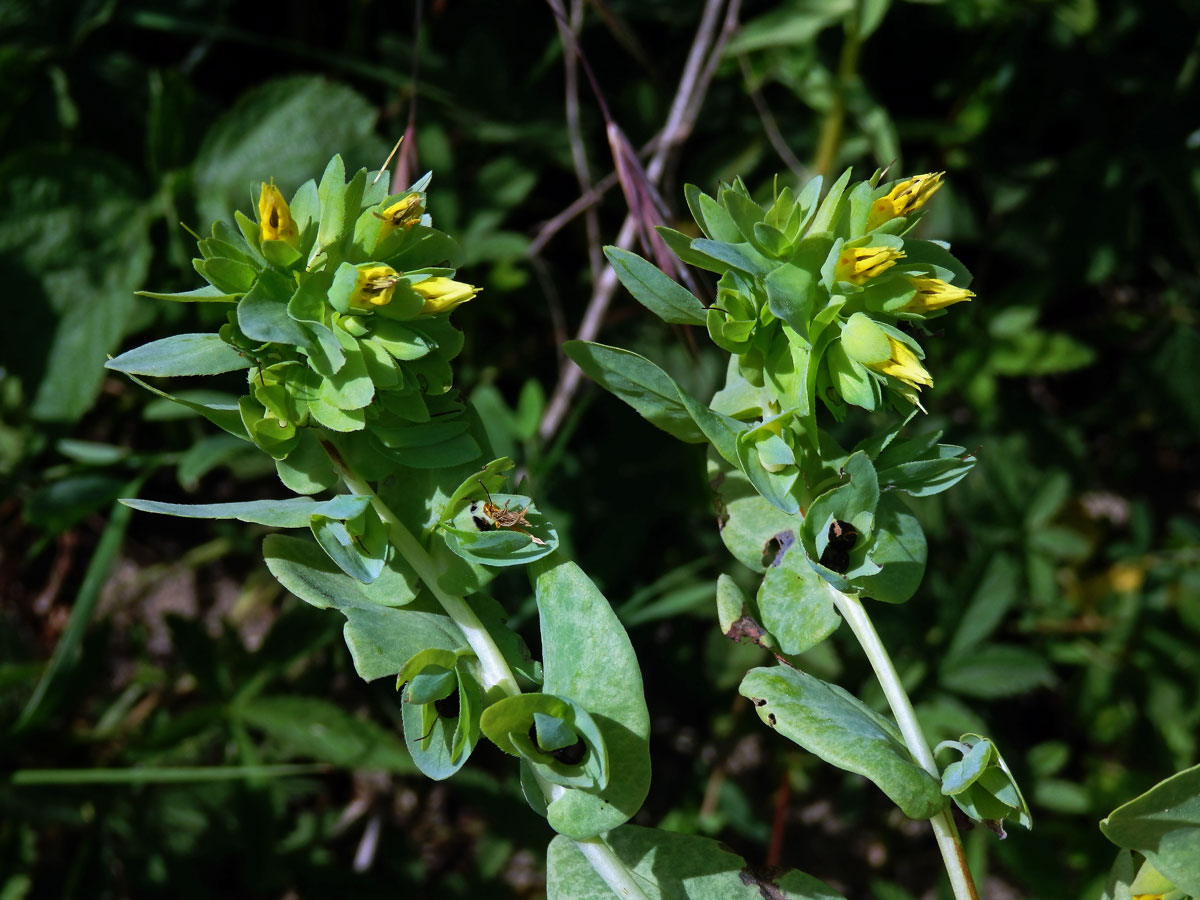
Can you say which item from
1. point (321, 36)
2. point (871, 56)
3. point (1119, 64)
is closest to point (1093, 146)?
point (1119, 64)

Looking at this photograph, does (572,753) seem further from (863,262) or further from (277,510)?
(863,262)

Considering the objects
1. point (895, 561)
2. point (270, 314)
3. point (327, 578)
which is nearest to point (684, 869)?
point (895, 561)

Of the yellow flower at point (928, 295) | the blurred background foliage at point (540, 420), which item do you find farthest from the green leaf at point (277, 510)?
the blurred background foliage at point (540, 420)

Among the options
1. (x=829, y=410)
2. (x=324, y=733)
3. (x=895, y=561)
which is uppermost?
(x=829, y=410)

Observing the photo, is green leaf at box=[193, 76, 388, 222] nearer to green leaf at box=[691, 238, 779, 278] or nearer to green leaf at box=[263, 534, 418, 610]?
green leaf at box=[263, 534, 418, 610]

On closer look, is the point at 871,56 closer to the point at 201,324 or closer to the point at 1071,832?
the point at 201,324

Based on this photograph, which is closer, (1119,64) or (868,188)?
(868,188)

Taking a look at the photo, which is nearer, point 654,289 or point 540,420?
point 654,289
